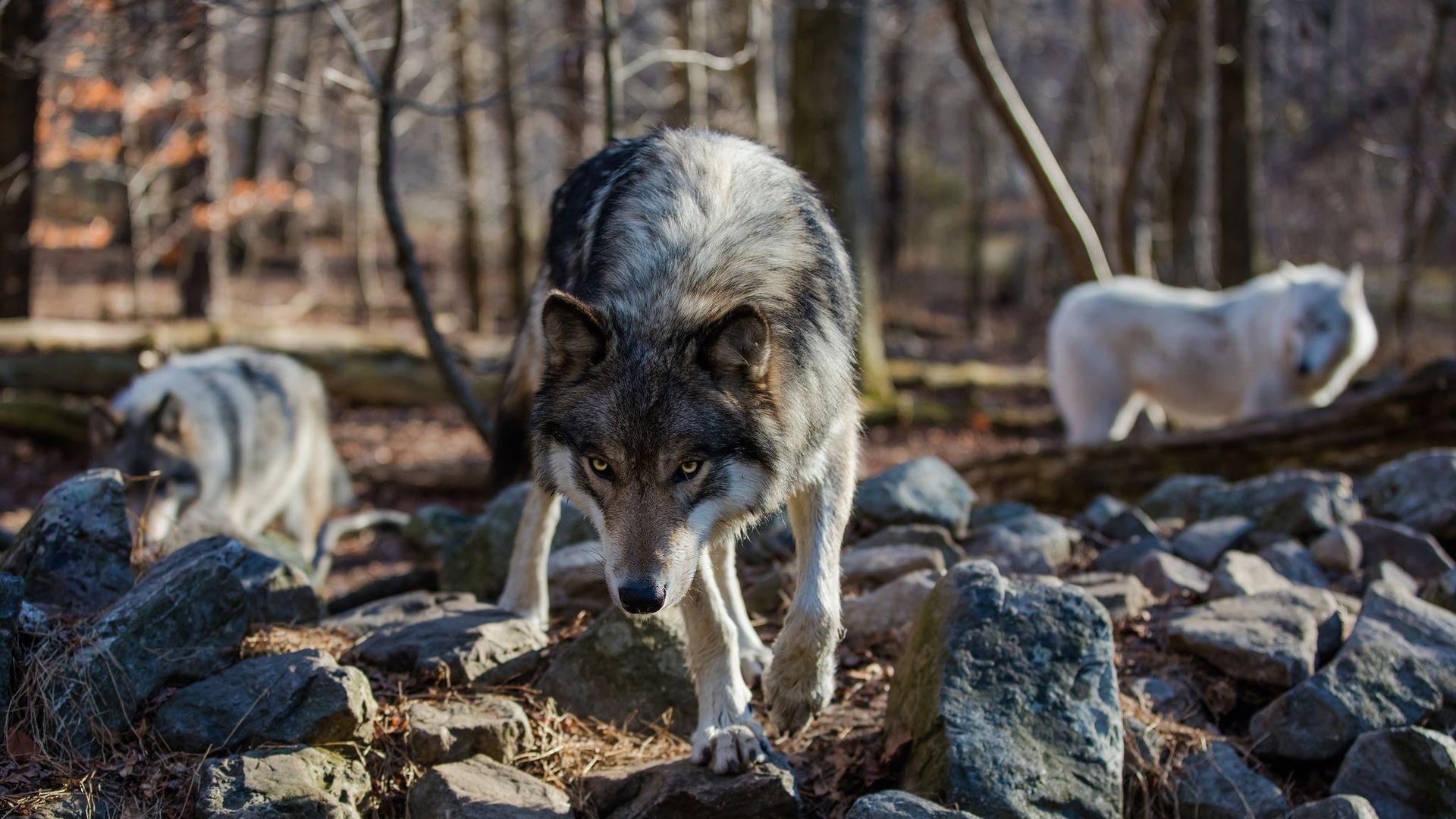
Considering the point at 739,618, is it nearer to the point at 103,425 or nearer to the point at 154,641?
the point at 154,641

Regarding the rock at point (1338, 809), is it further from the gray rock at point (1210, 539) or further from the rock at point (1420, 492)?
the rock at point (1420, 492)

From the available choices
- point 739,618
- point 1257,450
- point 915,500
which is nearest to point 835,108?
point 1257,450

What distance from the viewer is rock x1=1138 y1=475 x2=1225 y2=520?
6031 millimetres

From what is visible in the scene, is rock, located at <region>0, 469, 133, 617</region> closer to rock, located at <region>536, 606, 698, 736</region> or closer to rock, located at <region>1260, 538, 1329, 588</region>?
rock, located at <region>536, 606, 698, 736</region>

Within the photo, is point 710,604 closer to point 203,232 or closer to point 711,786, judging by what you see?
point 711,786

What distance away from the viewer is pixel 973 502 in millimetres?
6305

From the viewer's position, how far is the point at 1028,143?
9.88m

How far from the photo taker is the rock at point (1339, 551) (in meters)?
5.17

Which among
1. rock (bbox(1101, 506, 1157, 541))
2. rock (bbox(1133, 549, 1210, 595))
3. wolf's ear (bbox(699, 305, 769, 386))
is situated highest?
wolf's ear (bbox(699, 305, 769, 386))

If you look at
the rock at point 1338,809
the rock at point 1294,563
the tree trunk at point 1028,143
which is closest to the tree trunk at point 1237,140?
the tree trunk at point 1028,143

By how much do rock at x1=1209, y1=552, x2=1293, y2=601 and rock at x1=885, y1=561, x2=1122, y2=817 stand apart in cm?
124

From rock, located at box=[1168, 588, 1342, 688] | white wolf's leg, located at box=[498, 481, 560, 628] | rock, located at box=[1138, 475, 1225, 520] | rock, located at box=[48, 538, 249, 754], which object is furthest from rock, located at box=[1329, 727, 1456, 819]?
rock, located at box=[48, 538, 249, 754]

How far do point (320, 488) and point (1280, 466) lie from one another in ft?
21.2

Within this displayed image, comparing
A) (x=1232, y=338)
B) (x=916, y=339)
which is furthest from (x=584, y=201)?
(x=916, y=339)
